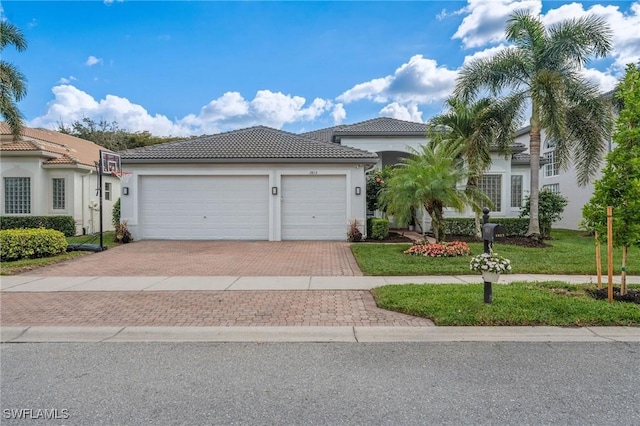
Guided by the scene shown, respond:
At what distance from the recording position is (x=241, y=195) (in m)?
15.4

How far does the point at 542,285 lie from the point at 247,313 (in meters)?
5.50

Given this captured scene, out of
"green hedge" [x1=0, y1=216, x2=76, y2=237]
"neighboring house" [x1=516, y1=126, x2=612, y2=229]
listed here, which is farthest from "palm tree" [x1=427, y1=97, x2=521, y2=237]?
"green hedge" [x1=0, y1=216, x2=76, y2=237]

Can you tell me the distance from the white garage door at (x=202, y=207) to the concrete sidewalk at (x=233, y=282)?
6996mm

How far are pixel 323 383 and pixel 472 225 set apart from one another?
1495cm

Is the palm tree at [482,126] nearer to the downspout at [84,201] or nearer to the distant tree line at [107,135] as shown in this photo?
the downspout at [84,201]

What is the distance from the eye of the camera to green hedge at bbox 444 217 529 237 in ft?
54.0

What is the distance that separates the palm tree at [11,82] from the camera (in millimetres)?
14734

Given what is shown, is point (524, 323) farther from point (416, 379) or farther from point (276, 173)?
point (276, 173)

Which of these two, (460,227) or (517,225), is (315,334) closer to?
(460,227)

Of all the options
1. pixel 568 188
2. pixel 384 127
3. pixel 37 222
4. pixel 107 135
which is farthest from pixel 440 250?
pixel 107 135

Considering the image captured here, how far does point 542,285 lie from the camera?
696cm

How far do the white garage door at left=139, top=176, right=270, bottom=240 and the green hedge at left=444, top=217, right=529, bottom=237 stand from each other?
860cm

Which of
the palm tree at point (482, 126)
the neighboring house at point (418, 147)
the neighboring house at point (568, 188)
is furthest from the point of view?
the neighboring house at point (568, 188)

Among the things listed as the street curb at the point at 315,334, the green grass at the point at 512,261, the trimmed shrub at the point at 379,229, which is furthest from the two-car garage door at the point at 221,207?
the street curb at the point at 315,334
